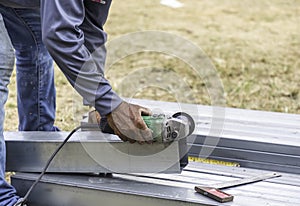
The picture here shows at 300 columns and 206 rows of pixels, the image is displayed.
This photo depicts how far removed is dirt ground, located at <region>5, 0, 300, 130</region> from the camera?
5332mm

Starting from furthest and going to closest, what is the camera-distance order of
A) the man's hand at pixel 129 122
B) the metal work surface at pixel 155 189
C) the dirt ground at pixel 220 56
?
the dirt ground at pixel 220 56 < the metal work surface at pixel 155 189 < the man's hand at pixel 129 122

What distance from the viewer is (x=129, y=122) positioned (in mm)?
2639

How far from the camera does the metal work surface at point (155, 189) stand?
2740 millimetres

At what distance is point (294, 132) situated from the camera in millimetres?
3496

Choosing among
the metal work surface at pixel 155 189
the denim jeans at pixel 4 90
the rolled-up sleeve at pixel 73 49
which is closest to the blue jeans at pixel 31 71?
the denim jeans at pixel 4 90

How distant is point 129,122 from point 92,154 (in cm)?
43

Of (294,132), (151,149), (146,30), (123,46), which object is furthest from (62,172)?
(146,30)

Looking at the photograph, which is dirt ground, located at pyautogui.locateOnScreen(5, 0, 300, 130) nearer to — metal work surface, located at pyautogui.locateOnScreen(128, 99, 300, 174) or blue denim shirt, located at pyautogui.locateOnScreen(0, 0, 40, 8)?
metal work surface, located at pyautogui.locateOnScreen(128, 99, 300, 174)

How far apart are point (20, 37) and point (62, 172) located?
0.79 meters

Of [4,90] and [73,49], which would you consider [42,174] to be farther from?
[73,49]

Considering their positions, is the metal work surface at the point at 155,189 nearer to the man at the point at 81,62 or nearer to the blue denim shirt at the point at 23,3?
the man at the point at 81,62

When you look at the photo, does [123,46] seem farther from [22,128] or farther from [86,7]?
[86,7]

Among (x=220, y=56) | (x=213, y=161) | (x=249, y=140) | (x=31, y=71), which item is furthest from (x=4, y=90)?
(x=220, y=56)

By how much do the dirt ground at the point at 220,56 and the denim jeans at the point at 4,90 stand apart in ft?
3.93
